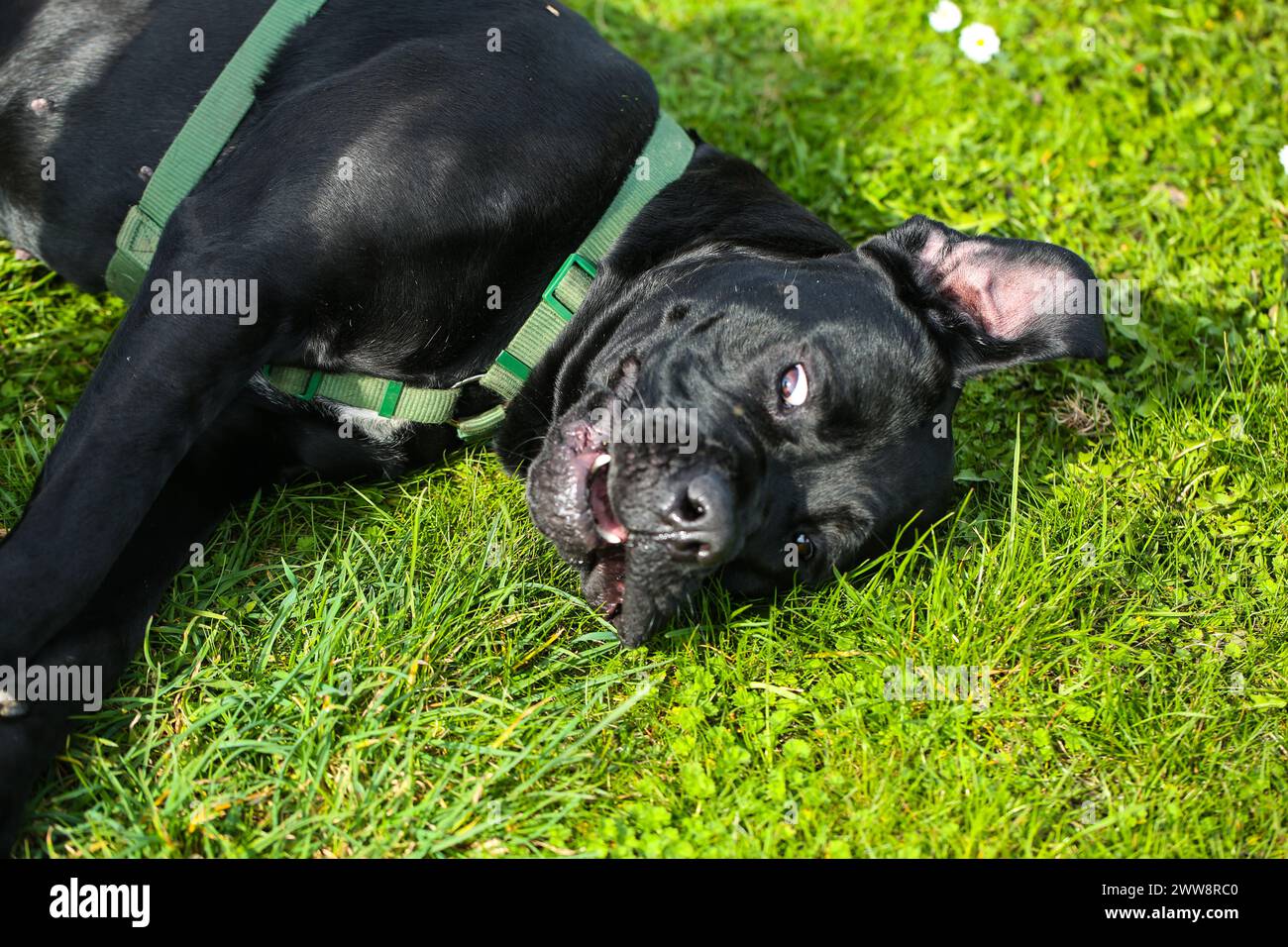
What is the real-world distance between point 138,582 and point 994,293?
243 cm

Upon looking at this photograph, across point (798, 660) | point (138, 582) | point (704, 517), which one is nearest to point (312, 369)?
point (138, 582)

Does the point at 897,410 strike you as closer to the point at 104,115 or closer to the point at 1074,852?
the point at 1074,852

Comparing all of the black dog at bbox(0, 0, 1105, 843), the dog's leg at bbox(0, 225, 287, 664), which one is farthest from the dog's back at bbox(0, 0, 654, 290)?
the dog's leg at bbox(0, 225, 287, 664)

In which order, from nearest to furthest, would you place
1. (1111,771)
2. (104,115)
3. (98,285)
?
(1111,771)
(104,115)
(98,285)

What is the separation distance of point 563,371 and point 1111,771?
70.0 inches

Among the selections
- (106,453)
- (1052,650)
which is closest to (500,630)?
(106,453)

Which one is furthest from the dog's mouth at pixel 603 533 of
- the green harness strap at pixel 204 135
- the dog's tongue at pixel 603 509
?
the green harness strap at pixel 204 135

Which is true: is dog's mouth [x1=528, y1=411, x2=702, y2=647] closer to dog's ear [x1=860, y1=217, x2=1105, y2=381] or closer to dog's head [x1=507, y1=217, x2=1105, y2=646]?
dog's head [x1=507, y1=217, x2=1105, y2=646]

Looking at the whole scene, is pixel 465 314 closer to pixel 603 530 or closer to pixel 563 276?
pixel 563 276

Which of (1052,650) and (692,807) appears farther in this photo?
(1052,650)

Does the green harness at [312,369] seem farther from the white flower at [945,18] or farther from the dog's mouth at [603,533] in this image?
the white flower at [945,18]

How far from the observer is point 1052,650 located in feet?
10.7

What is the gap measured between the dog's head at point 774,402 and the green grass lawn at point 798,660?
247 mm

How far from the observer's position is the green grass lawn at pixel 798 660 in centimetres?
276
